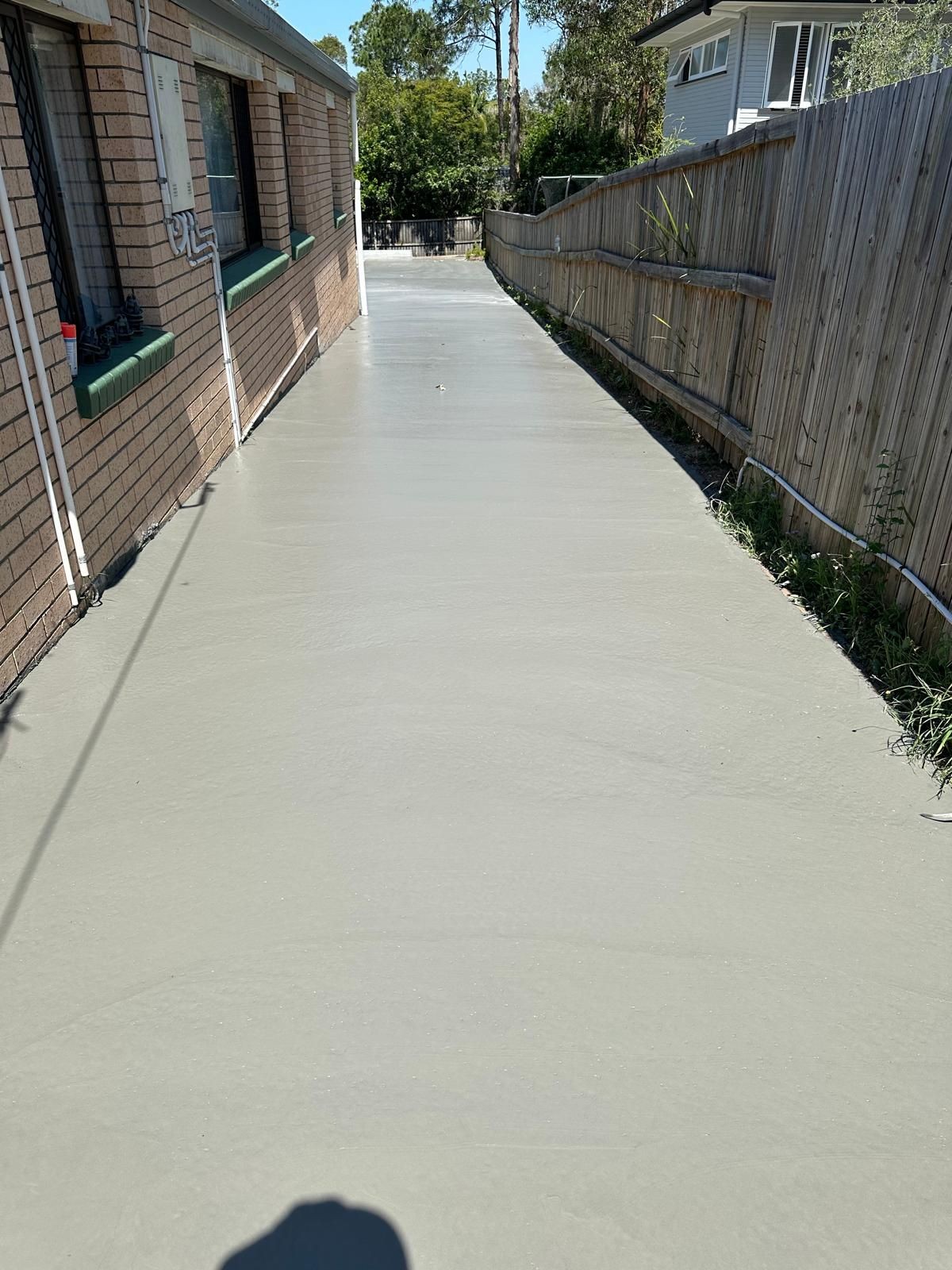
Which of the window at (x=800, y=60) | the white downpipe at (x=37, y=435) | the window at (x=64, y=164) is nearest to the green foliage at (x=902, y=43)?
the window at (x=800, y=60)

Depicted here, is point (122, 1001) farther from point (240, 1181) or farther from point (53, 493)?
point (53, 493)

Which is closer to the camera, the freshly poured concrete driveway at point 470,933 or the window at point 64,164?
the freshly poured concrete driveway at point 470,933

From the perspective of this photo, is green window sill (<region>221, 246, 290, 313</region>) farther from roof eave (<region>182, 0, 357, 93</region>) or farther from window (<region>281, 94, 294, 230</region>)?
roof eave (<region>182, 0, 357, 93</region>)

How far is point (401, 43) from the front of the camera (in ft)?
167

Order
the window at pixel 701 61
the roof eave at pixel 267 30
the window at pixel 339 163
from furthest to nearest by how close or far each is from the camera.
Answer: the window at pixel 701 61
the window at pixel 339 163
the roof eave at pixel 267 30

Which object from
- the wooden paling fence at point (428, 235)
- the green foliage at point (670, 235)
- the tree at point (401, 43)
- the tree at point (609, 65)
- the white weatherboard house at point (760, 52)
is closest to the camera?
the green foliage at point (670, 235)

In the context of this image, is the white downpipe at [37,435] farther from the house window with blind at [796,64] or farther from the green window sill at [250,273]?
the house window with blind at [796,64]

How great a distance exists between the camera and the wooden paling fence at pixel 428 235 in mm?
29391

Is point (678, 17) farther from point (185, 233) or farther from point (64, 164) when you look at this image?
point (64, 164)

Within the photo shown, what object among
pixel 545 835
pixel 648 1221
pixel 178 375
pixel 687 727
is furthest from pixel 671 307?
pixel 648 1221

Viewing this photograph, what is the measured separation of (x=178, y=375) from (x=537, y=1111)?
15.2 ft

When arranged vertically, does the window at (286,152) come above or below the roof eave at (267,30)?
below

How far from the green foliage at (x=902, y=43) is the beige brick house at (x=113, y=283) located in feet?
44.1

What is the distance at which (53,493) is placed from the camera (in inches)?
143
